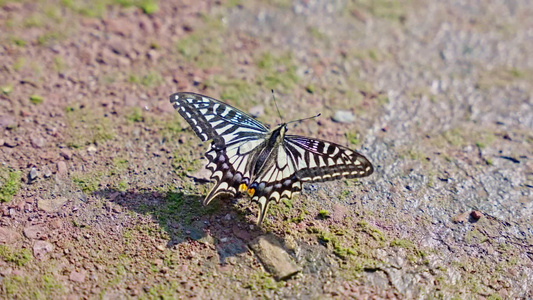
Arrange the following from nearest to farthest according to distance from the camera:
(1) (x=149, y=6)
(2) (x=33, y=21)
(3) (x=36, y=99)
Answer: (3) (x=36, y=99) → (2) (x=33, y=21) → (1) (x=149, y=6)

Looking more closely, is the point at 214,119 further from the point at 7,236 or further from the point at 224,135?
the point at 7,236

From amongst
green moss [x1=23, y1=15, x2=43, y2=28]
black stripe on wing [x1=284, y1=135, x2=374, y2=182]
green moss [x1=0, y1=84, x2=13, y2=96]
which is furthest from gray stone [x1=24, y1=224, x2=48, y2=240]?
green moss [x1=23, y1=15, x2=43, y2=28]

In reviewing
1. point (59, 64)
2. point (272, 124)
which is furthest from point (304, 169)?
point (59, 64)

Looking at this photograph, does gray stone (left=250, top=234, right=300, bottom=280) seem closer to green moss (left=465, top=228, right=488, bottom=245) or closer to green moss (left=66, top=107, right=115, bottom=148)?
green moss (left=465, top=228, right=488, bottom=245)

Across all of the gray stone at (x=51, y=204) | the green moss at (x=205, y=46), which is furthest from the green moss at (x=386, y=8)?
the gray stone at (x=51, y=204)

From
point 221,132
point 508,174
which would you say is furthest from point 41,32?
point 508,174

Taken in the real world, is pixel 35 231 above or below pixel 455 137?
below
